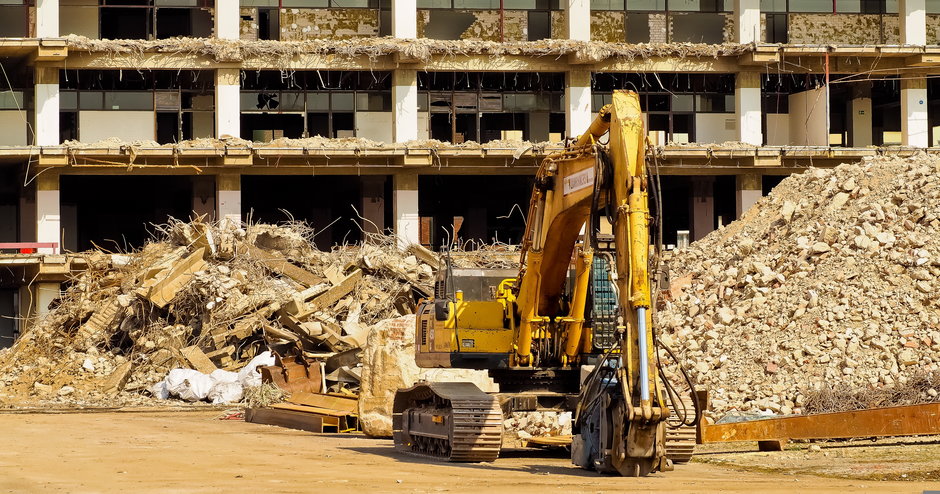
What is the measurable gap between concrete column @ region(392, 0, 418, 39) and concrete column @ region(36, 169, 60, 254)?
1188cm

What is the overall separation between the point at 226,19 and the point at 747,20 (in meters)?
17.7

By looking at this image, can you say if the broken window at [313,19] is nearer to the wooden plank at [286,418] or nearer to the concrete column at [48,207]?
the concrete column at [48,207]

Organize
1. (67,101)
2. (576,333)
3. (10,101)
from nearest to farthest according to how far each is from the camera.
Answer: (576,333) → (10,101) → (67,101)

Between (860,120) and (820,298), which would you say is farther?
(860,120)

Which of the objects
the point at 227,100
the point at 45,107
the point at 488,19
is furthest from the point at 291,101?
the point at 45,107

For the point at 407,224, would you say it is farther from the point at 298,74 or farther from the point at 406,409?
the point at 406,409

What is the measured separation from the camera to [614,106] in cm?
1557

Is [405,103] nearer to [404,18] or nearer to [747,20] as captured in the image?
[404,18]

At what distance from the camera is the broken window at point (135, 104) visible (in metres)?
45.6

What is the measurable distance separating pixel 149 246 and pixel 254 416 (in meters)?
12.1

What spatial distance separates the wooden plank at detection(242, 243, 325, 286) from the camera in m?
35.4

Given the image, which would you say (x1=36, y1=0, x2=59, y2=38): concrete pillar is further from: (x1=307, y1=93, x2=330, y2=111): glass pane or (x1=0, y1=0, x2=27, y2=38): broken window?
(x1=307, y1=93, x2=330, y2=111): glass pane

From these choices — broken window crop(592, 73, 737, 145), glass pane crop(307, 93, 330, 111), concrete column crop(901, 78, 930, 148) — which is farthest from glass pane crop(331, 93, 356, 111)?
concrete column crop(901, 78, 930, 148)

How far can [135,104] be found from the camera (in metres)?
45.9
